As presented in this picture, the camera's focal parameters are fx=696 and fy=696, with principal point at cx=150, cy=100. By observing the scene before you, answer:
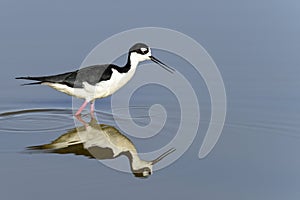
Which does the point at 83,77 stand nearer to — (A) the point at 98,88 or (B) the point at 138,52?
(A) the point at 98,88

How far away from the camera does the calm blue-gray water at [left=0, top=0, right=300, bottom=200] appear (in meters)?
5.78

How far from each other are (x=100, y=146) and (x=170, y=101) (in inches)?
60.5

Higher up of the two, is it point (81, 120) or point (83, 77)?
point (83, 77)

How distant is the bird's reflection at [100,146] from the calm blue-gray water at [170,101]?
0.11 meters

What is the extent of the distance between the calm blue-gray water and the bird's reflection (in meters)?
0.11

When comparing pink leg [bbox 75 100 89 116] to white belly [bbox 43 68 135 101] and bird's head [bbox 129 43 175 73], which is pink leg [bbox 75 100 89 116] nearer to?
white belly [bbox 43 68 135 101]

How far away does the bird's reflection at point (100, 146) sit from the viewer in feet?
21.0

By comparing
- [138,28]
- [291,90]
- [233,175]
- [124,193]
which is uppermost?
[138,28]

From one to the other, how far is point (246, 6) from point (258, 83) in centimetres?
295

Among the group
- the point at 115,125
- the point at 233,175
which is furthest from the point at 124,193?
the point at 115,125

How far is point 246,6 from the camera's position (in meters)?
11.4

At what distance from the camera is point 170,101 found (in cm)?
808

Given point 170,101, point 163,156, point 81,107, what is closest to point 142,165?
point 163,156

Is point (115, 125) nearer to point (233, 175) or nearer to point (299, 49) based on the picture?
point (233, 175)
